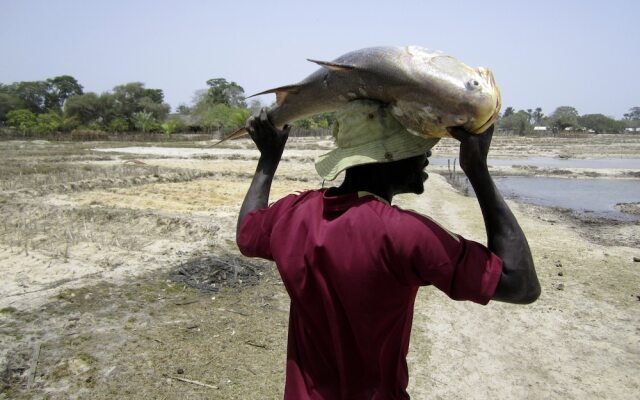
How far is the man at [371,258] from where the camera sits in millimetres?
1117

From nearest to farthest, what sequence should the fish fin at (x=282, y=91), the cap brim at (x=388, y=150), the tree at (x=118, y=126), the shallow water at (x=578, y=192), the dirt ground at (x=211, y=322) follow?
1. the cap brim at (x=388, y=150)
2. the fish fin at (x=282, y=91)
3. the dirt ground at (x=211, y=322)
4. the shallow water at (x=578, y=192)
5. the tree at (x=118, y=126)

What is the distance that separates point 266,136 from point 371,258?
77 cm

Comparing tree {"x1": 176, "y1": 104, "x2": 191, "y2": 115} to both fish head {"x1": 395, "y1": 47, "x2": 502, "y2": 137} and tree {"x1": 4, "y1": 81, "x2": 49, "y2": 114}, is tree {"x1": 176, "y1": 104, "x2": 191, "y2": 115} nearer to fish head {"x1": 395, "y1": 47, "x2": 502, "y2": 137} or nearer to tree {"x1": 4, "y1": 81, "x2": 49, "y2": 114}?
tree {"x1": 4, "y1": 81, "x2": 49, "y2": 114}

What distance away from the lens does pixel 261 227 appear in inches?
60.5

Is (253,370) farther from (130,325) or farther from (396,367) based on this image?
(396,367)

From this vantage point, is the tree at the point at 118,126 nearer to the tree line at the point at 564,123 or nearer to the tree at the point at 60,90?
the tree at the point at 60,90

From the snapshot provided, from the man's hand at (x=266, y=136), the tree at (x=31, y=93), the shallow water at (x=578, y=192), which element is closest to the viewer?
the man's hand at (x=266, y=136)

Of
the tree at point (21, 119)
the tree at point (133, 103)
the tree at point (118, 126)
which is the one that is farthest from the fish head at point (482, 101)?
the tree at point (133, 103)

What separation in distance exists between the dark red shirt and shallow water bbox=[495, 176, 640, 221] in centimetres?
1434

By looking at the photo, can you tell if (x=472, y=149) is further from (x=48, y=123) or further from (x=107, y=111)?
(x=107, y=111)

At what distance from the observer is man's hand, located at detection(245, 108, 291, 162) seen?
68.7 inches

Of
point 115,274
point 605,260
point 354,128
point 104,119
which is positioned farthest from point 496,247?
point 104,119

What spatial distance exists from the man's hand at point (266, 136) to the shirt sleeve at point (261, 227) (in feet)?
0.80

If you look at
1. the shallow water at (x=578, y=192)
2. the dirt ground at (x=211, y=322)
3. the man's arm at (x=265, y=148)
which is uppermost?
the man's arm at (x=265, y=148)
